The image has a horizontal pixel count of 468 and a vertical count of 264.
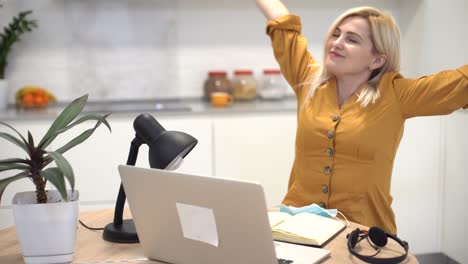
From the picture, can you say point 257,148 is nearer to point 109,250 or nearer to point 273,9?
point 273,9

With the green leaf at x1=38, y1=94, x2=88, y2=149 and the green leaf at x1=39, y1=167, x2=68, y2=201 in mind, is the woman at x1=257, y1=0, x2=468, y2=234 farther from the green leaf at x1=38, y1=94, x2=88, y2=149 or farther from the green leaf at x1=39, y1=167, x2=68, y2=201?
the green leaf at x1=39, y1=167, x2=68, y2=201

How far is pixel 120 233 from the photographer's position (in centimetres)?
168

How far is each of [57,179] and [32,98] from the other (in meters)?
2.29

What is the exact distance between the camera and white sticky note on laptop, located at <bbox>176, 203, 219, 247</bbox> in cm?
138

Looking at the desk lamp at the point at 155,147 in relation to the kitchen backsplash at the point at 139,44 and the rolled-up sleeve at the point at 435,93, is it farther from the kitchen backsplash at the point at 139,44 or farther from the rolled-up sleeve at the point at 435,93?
the kitchen backsplash at the point at 139,44

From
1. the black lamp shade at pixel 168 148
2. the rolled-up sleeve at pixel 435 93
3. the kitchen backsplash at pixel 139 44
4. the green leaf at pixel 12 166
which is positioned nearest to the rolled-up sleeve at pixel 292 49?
the rolled-up sleeve at pixel 435 93

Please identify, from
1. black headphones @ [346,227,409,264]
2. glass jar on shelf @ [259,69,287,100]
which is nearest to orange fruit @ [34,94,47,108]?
glass jar on shelf @ [259,69,287,100]

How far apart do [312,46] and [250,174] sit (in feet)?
3.36

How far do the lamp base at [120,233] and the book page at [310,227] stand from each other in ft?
1.23

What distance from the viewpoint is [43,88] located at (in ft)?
12.2

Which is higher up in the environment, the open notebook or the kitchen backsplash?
the kitchen backsplash

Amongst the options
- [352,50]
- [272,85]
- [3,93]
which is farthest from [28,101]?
[352,50]

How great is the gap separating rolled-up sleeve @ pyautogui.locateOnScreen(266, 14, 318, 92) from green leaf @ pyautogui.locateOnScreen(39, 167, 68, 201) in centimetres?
123

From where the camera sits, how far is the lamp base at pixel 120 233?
167 centimetres
